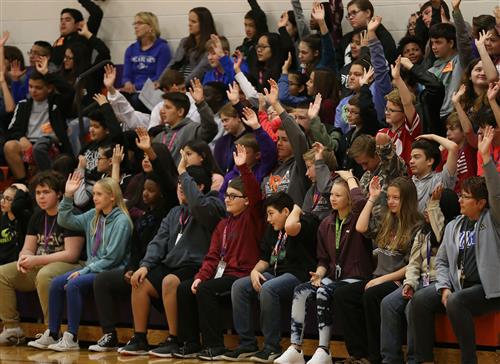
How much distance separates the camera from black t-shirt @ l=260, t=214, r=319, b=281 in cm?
798

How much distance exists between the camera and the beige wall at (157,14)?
1090cm

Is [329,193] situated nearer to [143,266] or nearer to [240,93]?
[143,266]

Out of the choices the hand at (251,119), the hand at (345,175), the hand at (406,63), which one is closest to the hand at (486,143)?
the hand at (345,175)

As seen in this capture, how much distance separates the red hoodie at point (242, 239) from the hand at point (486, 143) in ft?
6.08

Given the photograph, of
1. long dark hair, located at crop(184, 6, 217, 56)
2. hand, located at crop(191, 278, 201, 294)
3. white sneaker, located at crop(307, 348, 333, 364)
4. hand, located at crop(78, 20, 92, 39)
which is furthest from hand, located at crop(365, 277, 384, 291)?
hand, located at crop(78, 20, 92, 39)

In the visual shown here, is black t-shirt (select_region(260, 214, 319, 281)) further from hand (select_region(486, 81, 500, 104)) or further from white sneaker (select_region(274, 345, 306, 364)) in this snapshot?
hand (select_region(486, 81, 500, 104))

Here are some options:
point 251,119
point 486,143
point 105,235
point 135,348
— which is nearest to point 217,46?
point 251,119

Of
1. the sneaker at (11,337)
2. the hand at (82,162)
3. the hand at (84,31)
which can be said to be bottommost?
the sneaker at (11,337)

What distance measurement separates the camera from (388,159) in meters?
7.97

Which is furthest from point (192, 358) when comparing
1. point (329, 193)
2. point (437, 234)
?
point (437, 234)

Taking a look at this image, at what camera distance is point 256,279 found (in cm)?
794

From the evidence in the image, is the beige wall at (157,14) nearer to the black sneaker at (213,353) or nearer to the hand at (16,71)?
the hand at (16,71)

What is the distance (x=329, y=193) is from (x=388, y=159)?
0.51 metres

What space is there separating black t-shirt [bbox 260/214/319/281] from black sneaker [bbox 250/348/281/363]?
551 millimetres
